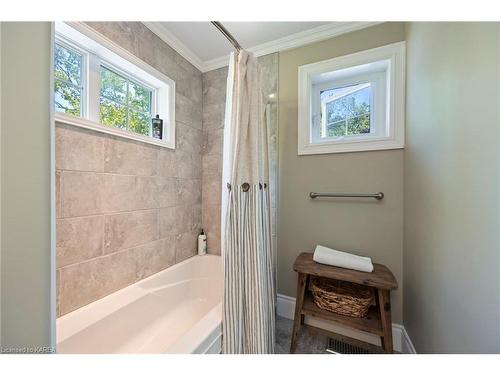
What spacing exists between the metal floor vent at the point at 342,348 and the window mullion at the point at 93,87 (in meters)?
2.12

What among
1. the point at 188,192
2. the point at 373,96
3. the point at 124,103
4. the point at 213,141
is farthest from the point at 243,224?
the point at 373,96

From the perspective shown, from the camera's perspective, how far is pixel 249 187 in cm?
109

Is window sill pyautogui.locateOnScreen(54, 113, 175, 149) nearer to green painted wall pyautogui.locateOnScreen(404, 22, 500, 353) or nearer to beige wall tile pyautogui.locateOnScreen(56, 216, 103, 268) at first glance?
beige wall tile pyautogui.locateOnScreen(56, 216, 103, 268)

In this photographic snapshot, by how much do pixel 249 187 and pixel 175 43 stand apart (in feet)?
4.73

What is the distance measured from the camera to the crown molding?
4.54ft

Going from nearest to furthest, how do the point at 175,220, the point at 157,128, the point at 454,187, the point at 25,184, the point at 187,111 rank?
1. the point at 25,184
2. the point at 454,187
3. the point at 157,128
4. the point at 175,220
5. the point at 187,111

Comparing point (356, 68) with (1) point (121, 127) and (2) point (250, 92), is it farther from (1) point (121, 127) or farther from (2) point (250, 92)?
(1) point (121, 127)

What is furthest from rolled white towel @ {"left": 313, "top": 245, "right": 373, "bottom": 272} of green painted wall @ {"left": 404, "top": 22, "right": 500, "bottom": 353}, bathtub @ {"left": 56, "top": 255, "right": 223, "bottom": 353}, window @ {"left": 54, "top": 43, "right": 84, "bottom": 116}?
window @ {"left": 54, "top": 43, "right": 84, "bottom": 116}

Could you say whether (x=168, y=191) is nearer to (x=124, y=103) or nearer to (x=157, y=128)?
(x=157, y=128)

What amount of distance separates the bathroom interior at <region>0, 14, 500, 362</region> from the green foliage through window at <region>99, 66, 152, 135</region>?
11mm

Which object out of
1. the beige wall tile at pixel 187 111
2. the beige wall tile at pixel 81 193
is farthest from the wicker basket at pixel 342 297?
the beige wall tile at pixel 187 111

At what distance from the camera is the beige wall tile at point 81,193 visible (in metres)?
0.97

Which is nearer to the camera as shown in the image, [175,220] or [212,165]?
[175,220]

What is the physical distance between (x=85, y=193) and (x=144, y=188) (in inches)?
13.9
